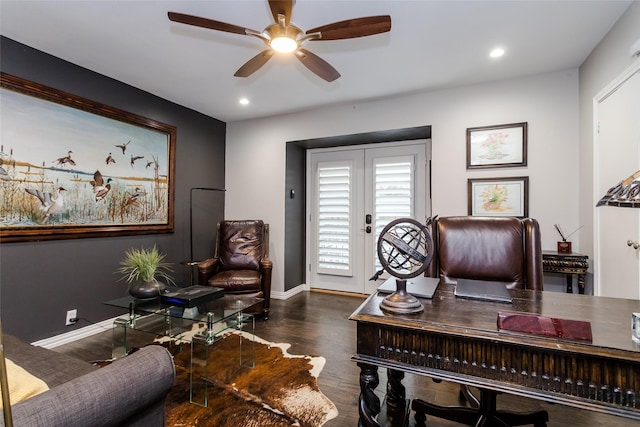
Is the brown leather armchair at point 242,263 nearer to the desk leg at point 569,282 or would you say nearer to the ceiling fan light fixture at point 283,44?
the ceiling fan light fixture at point 283,44

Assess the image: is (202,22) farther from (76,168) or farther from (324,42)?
(76,168)

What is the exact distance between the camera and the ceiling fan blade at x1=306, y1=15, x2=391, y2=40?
182cm

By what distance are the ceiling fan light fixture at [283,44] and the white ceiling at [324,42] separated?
32cm

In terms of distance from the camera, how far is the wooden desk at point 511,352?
0.88 m

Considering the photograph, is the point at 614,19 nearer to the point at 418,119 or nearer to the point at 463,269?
the point at 418,119

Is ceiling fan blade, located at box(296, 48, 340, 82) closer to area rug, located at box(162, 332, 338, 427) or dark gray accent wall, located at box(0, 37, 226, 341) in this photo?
dark gray accent wall, located at box(0, 37, 226, 341)

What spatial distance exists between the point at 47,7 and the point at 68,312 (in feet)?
8.45

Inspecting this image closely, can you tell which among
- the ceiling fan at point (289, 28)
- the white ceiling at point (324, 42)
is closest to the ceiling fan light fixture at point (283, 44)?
the ceiling fan at point (289, 28)

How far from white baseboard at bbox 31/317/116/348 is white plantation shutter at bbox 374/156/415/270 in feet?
10.7

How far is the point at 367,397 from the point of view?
121 centimetres

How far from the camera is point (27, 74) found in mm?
2621

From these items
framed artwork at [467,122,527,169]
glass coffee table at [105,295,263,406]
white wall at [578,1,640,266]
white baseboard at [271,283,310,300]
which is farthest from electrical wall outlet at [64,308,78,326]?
white wall at [578,1,640,266]

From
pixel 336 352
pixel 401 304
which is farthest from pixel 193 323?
pixel 401 304

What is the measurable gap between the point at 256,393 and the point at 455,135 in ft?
10.7
